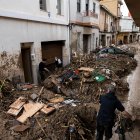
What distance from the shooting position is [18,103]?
24.6ft

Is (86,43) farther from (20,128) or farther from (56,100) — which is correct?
(20,128)

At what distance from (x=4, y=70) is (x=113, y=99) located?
515 cm

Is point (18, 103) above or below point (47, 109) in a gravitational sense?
above

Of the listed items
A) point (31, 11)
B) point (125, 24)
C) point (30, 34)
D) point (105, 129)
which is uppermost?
point (125, 24)

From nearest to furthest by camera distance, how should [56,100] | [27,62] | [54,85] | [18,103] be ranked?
[18,103] → [56,100] → [54,85] → [27,62]

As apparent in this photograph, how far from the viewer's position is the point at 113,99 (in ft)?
18.9

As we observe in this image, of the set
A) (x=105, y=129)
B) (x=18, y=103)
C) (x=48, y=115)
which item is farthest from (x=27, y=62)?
(x=105, y=129)

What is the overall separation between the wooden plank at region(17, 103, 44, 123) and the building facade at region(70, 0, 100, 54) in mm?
10889

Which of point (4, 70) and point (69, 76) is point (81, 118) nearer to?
point (4, 70)

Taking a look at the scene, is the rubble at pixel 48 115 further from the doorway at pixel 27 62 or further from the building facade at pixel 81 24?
the building facade at pixel 81 24

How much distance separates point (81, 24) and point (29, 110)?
13838 millimetres

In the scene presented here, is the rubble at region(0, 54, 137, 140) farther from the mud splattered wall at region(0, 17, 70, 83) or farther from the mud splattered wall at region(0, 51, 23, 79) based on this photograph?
the mud splattered wall at region(0, 17, 70, 83)

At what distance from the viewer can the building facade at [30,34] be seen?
9203 millimetres

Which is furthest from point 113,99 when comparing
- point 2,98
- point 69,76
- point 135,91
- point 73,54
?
point 73,54
